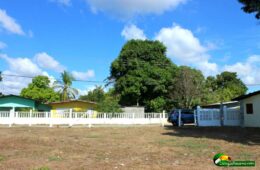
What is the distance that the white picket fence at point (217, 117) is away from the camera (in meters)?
23.0

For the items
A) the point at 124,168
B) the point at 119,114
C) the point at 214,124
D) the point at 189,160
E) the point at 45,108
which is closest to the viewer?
the point at 124,168

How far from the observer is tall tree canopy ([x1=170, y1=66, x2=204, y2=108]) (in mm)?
38188

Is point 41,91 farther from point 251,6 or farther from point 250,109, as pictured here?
point 251,6

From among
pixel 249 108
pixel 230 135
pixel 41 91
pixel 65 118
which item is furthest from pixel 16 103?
pixel 230 135

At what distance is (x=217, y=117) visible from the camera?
23328 mm

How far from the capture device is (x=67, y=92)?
5156cm

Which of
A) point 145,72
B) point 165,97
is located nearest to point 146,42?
point 145,72

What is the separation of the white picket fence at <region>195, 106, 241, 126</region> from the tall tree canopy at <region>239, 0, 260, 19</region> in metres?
10.7

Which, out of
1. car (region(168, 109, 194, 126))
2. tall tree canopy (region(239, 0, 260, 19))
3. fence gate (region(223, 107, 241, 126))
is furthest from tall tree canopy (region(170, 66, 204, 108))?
tall tree canopy (region(239, 0, 260, 19))

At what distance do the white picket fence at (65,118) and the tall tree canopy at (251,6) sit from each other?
46.3ft

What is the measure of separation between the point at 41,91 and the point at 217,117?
113ft

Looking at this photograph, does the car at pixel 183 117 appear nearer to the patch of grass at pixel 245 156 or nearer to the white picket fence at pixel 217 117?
the white picket fence at pixel 217 117

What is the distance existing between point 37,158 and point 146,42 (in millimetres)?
32553

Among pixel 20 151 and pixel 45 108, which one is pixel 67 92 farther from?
pixel 20 151
